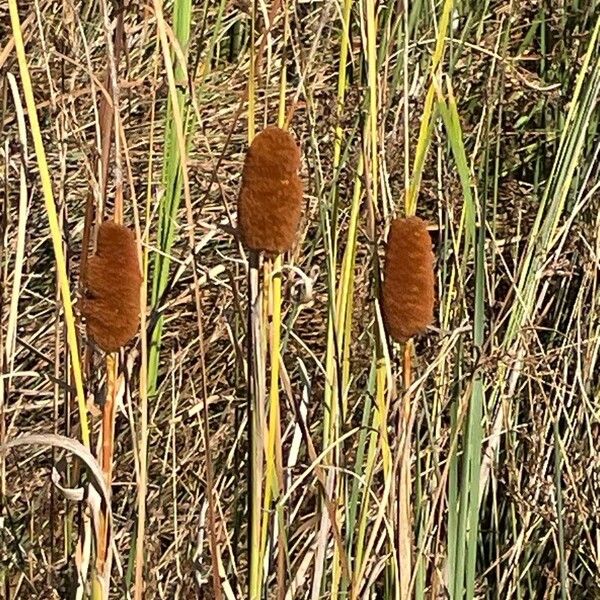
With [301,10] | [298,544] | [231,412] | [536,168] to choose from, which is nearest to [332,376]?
[298,544]

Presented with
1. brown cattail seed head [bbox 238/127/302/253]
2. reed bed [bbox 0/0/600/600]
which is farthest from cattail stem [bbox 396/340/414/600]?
brown cattail seed head [bbox 238/127/302/253]

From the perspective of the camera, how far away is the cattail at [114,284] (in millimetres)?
629

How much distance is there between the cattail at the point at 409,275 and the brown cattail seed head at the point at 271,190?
7cm

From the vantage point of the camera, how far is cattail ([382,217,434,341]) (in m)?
0.70

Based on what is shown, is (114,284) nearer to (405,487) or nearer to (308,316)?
(405,487)

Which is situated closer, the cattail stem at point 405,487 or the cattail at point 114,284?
the cattail at point 114,284

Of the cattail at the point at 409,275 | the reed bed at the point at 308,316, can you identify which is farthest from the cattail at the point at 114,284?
the cattail at the point at 409,275

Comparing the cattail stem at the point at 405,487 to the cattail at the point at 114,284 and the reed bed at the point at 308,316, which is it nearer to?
the reed bed at the point at 308,316

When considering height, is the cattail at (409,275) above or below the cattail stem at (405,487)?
above

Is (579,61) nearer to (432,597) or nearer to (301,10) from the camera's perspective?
(301,10)

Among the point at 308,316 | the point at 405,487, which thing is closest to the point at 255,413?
the point at 405,487

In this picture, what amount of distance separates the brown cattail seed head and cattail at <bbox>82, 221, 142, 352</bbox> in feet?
0.23

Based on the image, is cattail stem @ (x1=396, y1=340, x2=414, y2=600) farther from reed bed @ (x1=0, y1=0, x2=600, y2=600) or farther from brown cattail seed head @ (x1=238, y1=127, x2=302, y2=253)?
brown cattail seed head @ (x1=238, y1=127, x2=302, y2=253)

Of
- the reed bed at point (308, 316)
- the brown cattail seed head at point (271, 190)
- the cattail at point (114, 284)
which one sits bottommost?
the reed bed at point (308, 316)
